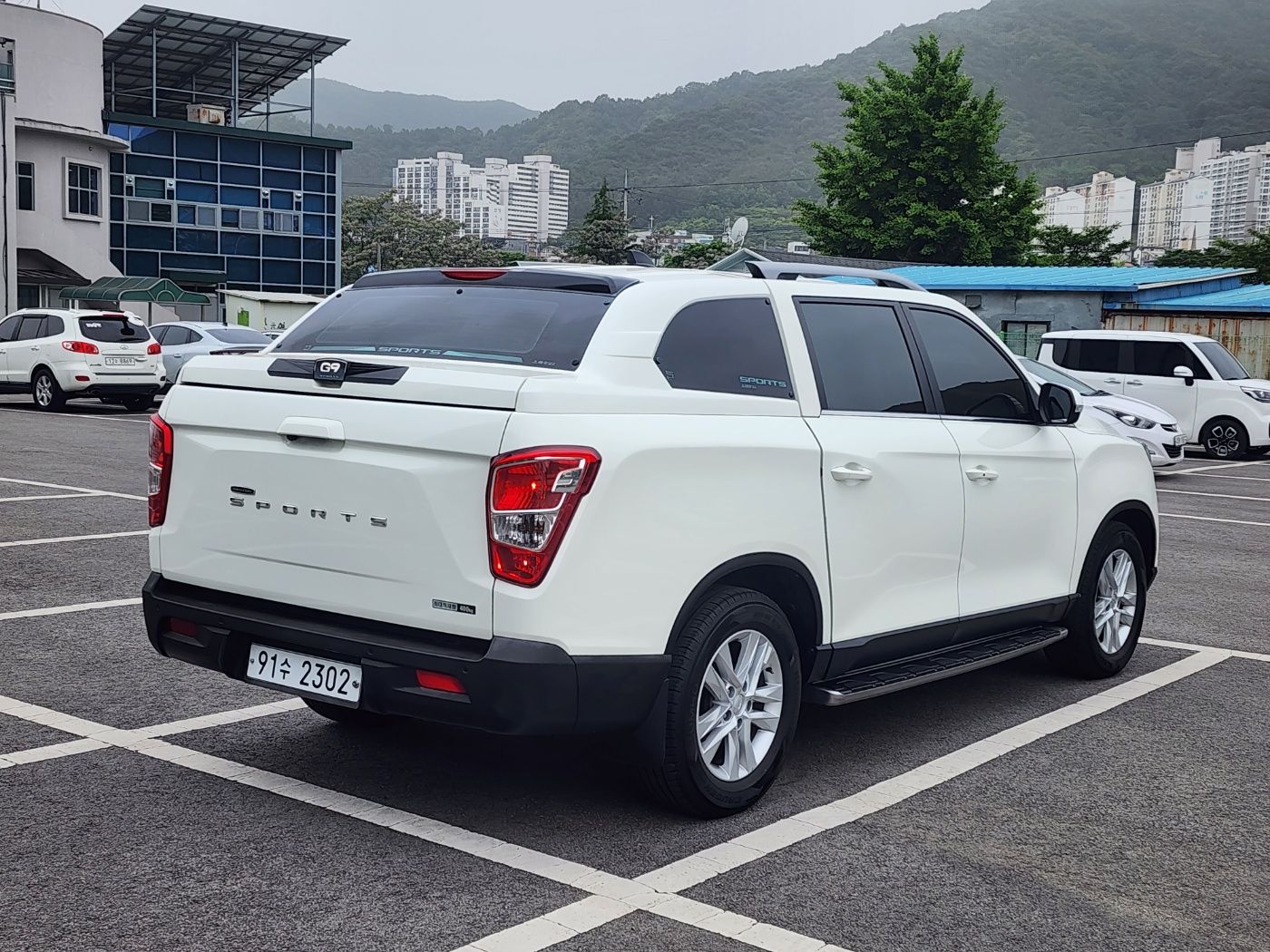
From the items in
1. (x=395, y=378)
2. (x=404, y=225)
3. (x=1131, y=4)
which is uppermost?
(x=1131, y=4)

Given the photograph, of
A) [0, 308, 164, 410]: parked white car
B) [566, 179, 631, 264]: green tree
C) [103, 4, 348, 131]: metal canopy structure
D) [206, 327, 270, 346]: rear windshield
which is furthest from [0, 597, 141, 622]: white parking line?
[566, 179, 631, 264]: green tree

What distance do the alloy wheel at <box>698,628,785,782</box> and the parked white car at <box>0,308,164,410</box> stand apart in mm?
20626

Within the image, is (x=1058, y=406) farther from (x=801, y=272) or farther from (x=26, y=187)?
(x=26, y=187)

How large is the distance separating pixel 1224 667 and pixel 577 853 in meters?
4.26

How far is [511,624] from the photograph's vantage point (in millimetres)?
4023

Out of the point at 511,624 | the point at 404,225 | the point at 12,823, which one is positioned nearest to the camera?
the point at 511,624

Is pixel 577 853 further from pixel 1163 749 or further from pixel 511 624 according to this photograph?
pixel 1163 749

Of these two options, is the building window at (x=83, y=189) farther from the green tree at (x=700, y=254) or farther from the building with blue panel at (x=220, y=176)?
the green tree at (x=700, y=254)

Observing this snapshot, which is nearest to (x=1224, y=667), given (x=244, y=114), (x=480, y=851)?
(x=480, y=851)

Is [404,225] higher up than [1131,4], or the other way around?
[1131,4]

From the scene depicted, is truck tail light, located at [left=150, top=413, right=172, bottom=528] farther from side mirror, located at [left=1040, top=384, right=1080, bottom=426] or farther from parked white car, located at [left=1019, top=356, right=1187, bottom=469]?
parked white car, located at [left=1019, top=356, right=1187, bottom=469]

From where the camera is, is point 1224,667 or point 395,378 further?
point 1224,667

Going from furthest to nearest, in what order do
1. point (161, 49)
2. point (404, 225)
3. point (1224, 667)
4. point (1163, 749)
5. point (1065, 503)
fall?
point (404, 225) < point (161, 49) < point (1224, 667) < point (1065, 503) < point (1163, 749)

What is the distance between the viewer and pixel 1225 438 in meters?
21.5
